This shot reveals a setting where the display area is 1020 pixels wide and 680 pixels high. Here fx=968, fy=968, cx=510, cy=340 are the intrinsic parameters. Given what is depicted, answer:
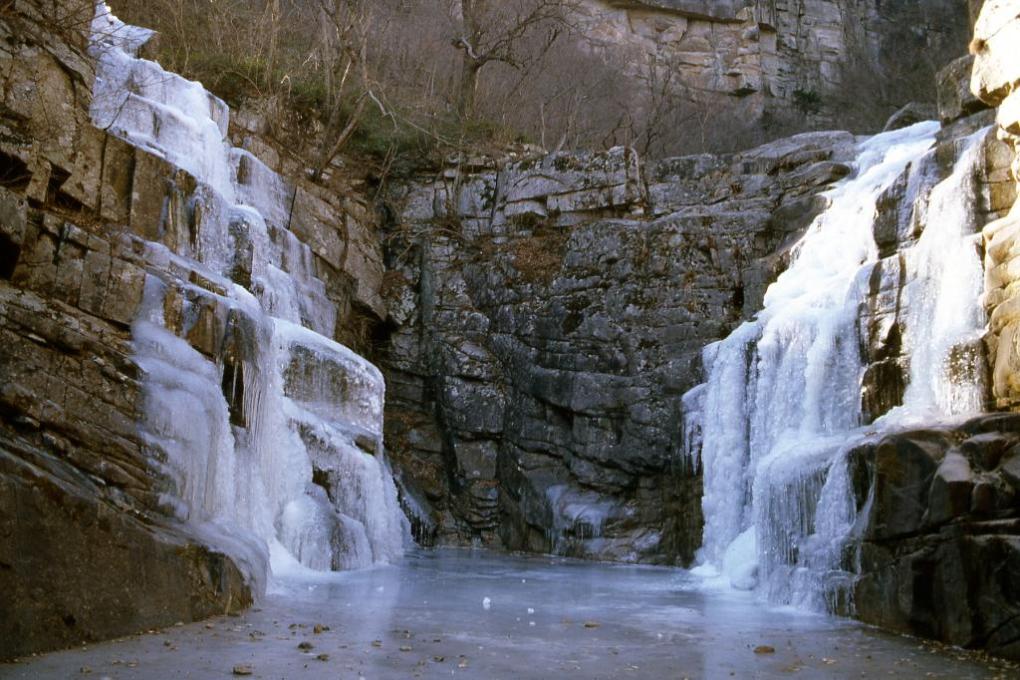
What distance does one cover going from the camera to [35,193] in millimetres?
10047

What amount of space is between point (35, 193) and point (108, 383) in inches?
95.6

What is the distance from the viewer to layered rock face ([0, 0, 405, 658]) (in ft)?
22.7

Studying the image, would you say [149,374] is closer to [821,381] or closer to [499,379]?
[821,381]

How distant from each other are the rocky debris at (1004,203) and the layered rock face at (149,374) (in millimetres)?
7746

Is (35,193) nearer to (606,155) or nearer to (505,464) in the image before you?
(505,464)

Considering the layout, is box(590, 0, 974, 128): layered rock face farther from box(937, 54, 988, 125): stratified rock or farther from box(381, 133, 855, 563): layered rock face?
box(937, 54, 988, 125): stratified rock

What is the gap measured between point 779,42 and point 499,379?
86.7 ft

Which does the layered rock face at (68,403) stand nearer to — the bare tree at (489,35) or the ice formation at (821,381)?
the ice formation at (821,381)

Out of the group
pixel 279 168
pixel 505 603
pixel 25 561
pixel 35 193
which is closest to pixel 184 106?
pixel 279 168

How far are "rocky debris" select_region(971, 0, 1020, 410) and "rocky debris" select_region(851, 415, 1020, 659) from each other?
1377mm

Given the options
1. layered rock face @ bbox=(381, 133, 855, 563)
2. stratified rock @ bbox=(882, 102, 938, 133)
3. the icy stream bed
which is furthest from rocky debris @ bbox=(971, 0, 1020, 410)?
stratified rock @ bbox=(882, 102, 938, 133)

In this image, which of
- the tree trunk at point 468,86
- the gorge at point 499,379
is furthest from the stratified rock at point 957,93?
the tree trunk at point 468,86

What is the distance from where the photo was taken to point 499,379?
20.2 meters

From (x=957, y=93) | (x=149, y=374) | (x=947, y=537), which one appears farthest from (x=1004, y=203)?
(x=149, y=374)
